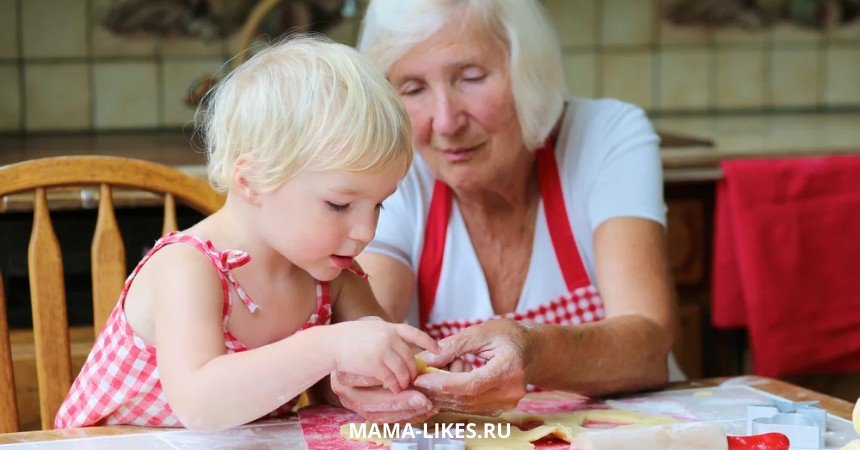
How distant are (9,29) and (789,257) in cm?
180

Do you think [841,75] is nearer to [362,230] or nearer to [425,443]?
[362,230]

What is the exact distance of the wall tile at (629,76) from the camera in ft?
9.78

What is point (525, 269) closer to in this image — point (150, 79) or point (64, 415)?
point (64, 415)

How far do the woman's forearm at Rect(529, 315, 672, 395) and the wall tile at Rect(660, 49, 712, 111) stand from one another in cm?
173

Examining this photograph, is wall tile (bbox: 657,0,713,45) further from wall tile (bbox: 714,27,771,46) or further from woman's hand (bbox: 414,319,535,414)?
woman's hand (bbox: 414,319,535,414)

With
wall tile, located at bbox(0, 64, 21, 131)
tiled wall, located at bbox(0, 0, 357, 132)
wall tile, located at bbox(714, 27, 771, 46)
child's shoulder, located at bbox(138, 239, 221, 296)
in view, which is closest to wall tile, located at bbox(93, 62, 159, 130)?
tiled wall, located at bbox(0, 0, 357, 132)

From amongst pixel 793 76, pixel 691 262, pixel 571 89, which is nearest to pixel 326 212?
pixel 691 262

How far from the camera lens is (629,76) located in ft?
9.82

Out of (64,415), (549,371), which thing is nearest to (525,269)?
(549,371)

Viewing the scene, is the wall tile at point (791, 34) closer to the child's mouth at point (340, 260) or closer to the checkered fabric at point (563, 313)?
the checkered fabric at point (563, 313)

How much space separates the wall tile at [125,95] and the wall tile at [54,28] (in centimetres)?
8

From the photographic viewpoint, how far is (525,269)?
1658mm

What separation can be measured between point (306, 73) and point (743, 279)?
4.53ft

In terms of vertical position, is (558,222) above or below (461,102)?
below
